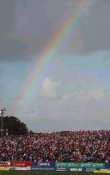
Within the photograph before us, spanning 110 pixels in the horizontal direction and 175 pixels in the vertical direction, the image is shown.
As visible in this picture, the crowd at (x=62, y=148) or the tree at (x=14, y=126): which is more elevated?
the tree at (x=14, y=126)

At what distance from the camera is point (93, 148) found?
65875mm

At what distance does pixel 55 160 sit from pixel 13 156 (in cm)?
821

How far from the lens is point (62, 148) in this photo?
69438 mm

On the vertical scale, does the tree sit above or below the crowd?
above

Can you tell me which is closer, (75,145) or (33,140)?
(75,145)

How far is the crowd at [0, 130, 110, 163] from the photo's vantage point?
64625 millimetres

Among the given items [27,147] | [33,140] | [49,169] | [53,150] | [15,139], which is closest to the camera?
[49,169]

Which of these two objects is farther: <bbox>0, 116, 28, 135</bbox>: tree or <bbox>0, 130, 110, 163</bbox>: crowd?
<bbox>0, 116, 28, 135</bbox>: tree

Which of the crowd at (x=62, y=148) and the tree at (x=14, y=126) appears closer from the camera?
the crowd at (x=62, y=148)

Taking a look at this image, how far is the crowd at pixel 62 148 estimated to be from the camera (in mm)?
64625

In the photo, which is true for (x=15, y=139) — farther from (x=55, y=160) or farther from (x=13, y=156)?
(x=55, y=160)

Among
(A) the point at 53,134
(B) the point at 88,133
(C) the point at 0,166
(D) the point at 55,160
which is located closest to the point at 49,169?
(D) the point at 55,160

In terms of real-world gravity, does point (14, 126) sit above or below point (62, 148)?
above

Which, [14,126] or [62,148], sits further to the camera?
[14,126]
